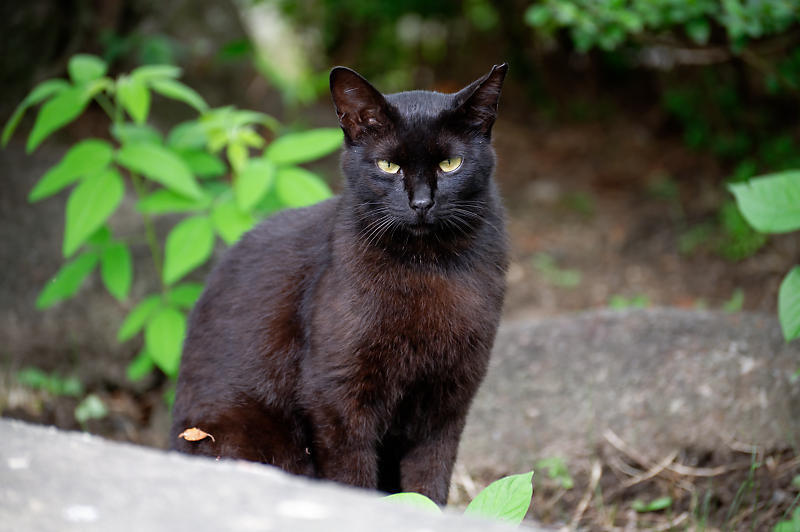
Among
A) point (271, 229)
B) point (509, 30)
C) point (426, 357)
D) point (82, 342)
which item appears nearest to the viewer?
point (426, 357)

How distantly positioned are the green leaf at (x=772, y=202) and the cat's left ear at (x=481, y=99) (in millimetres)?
721

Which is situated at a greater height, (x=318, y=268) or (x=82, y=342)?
(x=318, y=268)

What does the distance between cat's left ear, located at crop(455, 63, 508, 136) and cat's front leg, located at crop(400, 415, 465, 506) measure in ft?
2.71

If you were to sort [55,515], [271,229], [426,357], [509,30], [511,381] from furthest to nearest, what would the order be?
[509,30], [511,381], [271,229], [426,357], [55,515]

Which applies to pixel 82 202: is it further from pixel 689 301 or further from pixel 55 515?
pixel 689 301

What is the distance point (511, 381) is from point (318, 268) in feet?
4.19

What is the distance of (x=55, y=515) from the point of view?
1.12m

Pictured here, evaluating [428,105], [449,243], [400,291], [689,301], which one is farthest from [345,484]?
[689,301]

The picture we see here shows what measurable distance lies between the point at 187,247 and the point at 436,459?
1169mm

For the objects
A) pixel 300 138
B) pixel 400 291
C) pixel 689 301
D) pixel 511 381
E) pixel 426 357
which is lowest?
pixel 689 301

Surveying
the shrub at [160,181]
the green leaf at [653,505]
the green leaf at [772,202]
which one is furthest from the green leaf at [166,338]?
the green leaf at [772,202]

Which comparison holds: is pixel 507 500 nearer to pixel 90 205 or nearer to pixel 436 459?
pixel 436 459

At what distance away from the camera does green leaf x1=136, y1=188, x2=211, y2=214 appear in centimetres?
282

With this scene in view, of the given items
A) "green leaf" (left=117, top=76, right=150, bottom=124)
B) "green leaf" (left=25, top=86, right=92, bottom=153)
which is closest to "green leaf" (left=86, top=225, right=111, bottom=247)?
"green leaf" (left=25, top=86, right=92, bottom=153)
